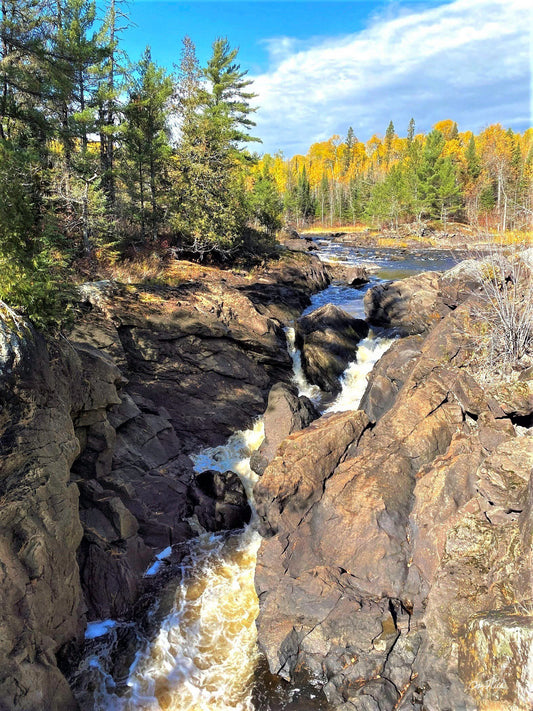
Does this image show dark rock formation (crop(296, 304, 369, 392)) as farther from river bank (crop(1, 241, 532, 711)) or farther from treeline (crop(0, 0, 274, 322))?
treeline (crop(0, 0, 274, 322))

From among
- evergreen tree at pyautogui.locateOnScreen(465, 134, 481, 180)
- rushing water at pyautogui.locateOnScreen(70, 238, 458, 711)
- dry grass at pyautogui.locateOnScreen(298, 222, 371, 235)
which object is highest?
evergreen tree at pyautogui.locateOnScreen(465, 134, 481, 180)

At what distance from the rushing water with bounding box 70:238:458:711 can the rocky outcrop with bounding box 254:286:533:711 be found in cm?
46

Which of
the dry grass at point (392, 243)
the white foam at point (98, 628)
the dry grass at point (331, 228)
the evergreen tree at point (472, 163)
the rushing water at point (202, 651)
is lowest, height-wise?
the rushing water at point (202, 651)

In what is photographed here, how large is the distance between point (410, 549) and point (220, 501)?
491 cm

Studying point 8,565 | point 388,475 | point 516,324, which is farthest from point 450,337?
point 8,565

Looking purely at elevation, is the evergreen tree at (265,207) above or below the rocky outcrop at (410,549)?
above

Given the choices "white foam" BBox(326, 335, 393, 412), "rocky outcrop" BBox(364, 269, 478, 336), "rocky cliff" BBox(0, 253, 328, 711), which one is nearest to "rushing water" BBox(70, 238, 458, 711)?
"rocky cliff" BBox(0, 253, 328, 711)

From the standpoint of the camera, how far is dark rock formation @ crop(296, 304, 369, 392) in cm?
1616

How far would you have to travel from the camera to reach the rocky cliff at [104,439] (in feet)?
20.2

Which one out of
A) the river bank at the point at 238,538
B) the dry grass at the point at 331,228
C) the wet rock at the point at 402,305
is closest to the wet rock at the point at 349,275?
the wet rock at the point at 402,305

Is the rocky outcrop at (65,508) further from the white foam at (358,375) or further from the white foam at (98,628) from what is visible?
the white foam at (358,375)

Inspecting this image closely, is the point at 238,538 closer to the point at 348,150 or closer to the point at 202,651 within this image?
the point at 202,651

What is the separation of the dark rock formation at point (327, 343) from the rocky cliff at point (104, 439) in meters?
0.98

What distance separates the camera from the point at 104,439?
968 centimetres
